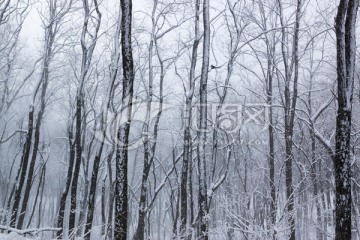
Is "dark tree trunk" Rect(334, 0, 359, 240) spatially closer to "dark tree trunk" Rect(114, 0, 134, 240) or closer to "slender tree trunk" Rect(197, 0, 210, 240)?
"dark tree trunk" Rect(114, 0, 134, 240)

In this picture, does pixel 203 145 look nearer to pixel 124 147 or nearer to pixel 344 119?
pixel 124 147

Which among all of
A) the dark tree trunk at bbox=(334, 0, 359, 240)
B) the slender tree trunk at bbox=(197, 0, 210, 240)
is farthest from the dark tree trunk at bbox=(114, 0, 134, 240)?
the dark tree trunk at bbox=(334, 0, 359, 240)

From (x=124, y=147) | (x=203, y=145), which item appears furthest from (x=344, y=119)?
(x=203, y=145)

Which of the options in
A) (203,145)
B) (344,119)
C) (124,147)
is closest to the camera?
(344,119)

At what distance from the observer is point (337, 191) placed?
22.0 ft

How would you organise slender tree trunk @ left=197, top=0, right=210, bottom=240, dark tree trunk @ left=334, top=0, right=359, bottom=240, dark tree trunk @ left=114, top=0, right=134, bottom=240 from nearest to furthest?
dark tree trunk @ left=334, top=0, right=359, bottom=240 < dark tree trunk @ left=114, top=0, right=134, bottom=240 < slender tree trunk @ left=197, top=0, right=210, bottom=240

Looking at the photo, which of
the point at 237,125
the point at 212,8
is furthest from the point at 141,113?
the point at 212,8

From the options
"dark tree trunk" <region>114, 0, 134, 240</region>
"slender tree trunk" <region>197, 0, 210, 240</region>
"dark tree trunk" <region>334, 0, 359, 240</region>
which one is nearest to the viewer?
"dark tree trunk" <region>334, 0, 359, 240</region>

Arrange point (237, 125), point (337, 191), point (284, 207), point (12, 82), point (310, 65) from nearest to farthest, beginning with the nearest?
point (337, 191) → point (284, 207) → point (237, 125) → point (310, 65) → point (12, 82)

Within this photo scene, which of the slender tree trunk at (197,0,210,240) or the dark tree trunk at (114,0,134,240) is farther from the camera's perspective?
the slender tree trunk at (197,0,210,240)

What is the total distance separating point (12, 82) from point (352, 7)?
23249mm

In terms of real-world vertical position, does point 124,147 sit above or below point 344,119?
below

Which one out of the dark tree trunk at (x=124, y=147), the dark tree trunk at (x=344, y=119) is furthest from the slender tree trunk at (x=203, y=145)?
the dark tree trunk at (x=344, y=119)

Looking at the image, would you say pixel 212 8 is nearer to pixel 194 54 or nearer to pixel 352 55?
pixel 194 54
